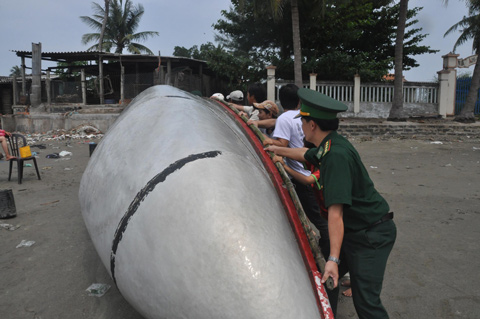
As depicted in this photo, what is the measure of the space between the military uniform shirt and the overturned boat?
26 cm

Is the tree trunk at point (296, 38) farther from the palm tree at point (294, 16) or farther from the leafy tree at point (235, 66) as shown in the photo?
the leafy tree at point (235, 66)

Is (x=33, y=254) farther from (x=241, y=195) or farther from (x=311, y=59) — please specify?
(x=311, y=59)

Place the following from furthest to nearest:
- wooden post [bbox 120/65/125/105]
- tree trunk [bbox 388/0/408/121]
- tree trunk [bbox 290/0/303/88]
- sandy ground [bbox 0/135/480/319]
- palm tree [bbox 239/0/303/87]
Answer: wooden post [bbox 120/65/125/105] → tree trunk [bbox 388/0/408/121] → tree trunk [bbox 290/0/303/88] → palm tree [bbox 239/0/303/87] → sandy ground [bbox 0/135/480/319]

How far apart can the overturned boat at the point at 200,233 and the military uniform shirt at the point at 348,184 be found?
10.3 inches

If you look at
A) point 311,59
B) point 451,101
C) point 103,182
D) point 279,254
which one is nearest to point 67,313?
point 103,182

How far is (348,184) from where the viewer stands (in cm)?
157

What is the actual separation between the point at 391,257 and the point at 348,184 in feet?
7.56

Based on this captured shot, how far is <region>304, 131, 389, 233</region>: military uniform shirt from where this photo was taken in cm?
157

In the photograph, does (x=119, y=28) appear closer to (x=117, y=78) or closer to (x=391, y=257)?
(x=117, y=78)

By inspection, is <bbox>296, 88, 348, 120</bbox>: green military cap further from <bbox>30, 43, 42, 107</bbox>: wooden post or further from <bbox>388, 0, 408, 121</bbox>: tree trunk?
<bbox>30, 43, 42, 107</bbox>: wooden post

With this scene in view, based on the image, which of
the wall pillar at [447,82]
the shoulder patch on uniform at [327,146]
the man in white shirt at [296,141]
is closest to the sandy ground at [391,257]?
the man in white shirt at [296,141]

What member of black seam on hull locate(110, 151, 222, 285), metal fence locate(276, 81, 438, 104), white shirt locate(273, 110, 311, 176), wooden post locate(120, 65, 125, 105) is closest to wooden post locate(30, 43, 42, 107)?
wooden post locate(120, 65, 125, 105)

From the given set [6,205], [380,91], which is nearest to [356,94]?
[380,91]

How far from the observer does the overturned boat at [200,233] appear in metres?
1.34
